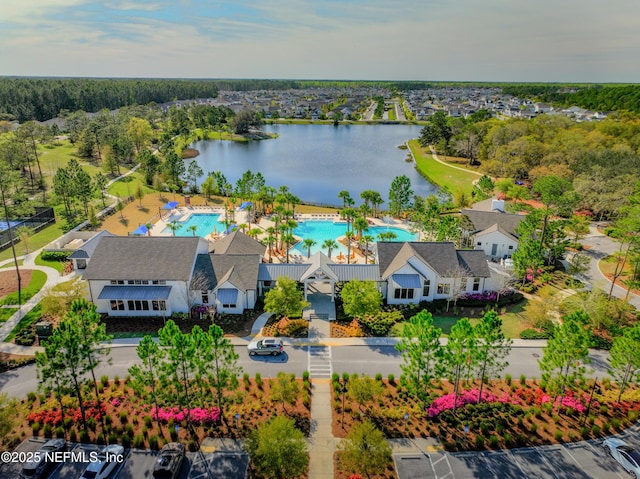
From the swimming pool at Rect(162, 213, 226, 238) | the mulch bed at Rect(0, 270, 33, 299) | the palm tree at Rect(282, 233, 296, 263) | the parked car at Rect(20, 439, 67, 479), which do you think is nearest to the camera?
the parked car at Rect(20, 439, 67, 479)

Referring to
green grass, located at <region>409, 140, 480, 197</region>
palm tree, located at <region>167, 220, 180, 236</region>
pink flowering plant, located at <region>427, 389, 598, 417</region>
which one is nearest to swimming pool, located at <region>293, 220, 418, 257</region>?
palm tree, located at <region>167, 220, 180, 236</region>

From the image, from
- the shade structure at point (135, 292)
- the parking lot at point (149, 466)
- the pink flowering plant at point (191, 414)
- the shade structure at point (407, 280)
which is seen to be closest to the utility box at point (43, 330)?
the shade structure at point (135, 292)

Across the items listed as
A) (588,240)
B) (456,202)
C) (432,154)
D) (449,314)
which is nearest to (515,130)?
(432,154)

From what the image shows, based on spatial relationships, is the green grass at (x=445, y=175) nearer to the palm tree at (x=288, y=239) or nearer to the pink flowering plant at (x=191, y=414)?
the palm tree at (x=288, y=239)

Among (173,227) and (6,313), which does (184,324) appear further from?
(173,227)

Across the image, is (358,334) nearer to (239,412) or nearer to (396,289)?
(396,289)

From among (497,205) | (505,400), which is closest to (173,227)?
(497,205)

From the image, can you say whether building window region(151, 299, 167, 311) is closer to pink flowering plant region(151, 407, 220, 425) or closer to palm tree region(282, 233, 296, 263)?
A: pink flowering plant region(151, 407, 220, 425)
